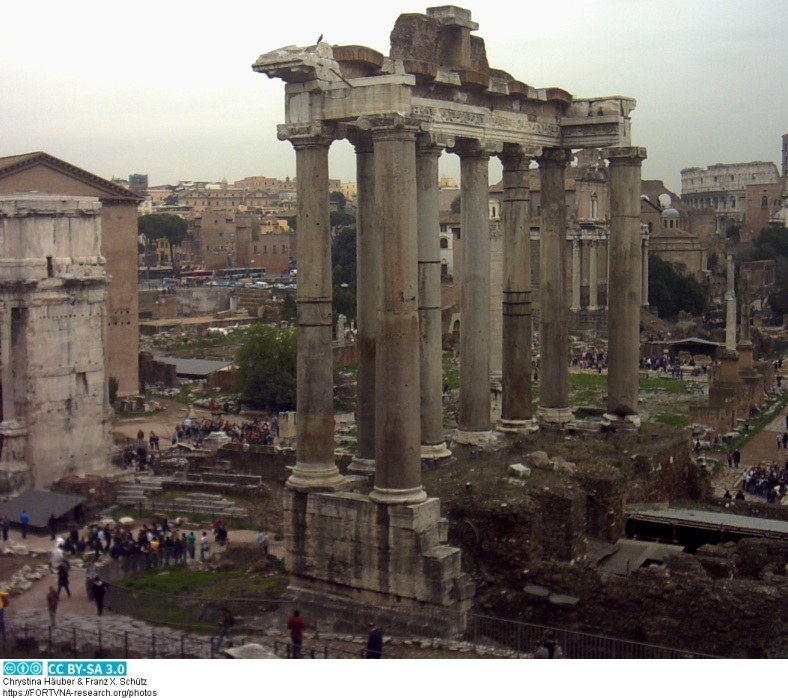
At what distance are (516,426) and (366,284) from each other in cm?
470

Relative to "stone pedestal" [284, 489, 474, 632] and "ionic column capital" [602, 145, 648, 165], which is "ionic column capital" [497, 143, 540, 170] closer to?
"ionic column capital" [602, 145, 648, 165]

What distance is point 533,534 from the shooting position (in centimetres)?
1472

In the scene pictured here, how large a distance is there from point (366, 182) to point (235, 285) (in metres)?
83.3

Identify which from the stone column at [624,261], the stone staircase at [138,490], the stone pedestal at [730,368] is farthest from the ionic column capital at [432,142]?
the stone pedestal at [730,368]

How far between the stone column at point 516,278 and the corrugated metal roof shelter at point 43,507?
10870mm

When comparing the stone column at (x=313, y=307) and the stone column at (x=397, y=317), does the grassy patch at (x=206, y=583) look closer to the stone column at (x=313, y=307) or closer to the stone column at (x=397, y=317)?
the stone column at (x=313, y=307)

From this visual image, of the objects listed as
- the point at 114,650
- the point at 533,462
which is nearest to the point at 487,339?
the point at 533,462

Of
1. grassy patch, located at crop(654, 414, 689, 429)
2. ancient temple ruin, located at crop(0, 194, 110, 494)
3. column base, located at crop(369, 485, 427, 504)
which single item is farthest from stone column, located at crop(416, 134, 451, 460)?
grassy patch, located at crop(654, 414, 689, 429)

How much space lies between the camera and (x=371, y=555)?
14445mm

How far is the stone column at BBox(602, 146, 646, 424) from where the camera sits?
19.5 metres

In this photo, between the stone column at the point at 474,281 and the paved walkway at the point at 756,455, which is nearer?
the stone column at the point at 474,281

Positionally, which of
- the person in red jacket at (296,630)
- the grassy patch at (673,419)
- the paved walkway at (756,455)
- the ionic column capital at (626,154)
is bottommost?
the paved walkway at (756,455)

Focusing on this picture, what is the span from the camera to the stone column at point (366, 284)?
52.9 feet

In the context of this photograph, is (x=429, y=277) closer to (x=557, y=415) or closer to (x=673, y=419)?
(x=557, y=415)
